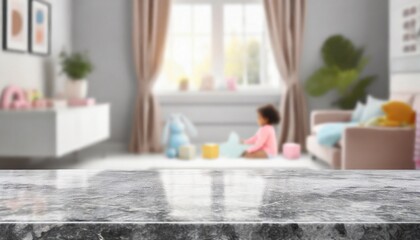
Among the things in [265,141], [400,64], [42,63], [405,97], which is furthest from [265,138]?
[42,63]

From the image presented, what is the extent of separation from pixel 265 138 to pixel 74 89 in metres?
2.09

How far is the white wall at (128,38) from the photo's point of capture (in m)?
6.90

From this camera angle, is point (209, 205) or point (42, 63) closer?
point (209, 205)

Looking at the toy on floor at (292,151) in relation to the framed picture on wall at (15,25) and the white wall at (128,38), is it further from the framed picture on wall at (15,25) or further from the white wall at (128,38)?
the framed picture on wall at (15,25)

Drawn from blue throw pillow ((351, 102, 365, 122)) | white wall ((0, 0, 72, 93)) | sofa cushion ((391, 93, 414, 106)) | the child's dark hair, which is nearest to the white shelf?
white wall ((0, 0, 72, 93))

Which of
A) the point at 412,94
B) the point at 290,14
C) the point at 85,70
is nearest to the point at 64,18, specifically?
the point at 85,70

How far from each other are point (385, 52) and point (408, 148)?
9.54 ft

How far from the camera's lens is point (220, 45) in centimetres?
703

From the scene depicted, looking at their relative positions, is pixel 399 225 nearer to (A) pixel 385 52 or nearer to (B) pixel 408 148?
(B) pixel 408 148

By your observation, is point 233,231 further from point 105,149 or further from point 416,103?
point 105,149

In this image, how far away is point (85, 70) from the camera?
6.18m

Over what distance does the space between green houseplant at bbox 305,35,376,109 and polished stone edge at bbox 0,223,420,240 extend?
19.2 feet

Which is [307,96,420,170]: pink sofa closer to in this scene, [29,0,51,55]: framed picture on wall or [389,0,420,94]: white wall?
[389,0,420,94]: white wall

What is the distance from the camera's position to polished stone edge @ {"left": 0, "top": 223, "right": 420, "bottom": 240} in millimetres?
625
